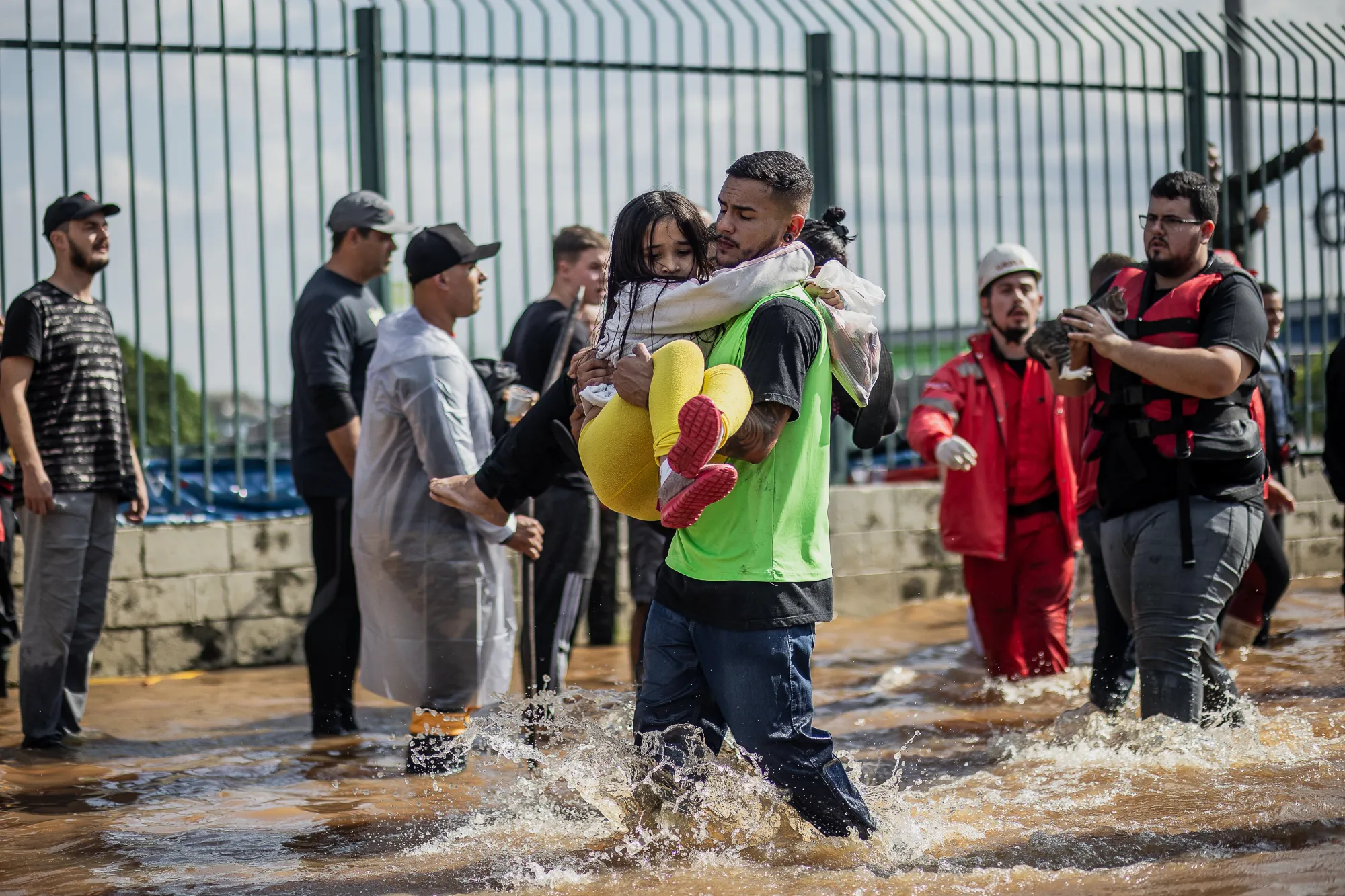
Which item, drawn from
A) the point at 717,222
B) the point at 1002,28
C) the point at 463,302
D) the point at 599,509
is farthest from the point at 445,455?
the point at 1002,28

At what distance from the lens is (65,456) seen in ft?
18.3

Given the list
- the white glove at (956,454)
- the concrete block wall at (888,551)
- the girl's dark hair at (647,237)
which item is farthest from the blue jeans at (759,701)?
the concrete block wall at (888,551)

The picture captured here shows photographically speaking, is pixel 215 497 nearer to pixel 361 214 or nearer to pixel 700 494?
pixel 361 214

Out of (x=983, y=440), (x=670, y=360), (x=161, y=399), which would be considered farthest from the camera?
(x=161, y=399)

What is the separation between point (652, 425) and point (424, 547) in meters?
1.84

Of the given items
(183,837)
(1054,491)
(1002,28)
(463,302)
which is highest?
(1002,28)

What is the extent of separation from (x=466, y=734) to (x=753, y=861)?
1.29 m

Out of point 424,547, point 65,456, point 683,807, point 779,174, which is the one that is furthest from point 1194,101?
point 683,807

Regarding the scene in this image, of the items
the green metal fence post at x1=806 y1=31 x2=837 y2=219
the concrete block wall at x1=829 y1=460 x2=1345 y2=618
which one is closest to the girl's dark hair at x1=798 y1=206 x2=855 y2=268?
the concrete block wall at x1=829 y1=460 x2=1345 y2=618

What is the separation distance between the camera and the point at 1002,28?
29.5ft

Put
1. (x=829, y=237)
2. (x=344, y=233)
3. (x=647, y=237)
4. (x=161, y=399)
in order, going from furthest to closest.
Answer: (x=161, y=399), (x=344, y=233), (x=829, y=237), (x=647, y=237)

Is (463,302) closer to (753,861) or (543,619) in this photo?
(543,619)

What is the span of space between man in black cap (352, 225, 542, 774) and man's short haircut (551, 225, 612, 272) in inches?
54.0

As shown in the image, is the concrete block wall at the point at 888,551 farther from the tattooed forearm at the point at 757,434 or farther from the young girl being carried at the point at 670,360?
the tattooed forearm at the point at 757,434
